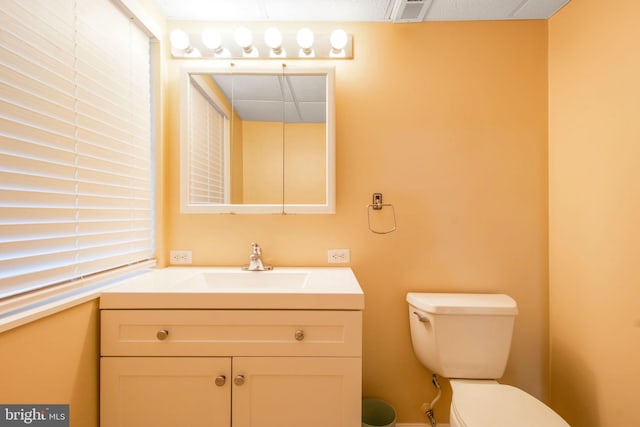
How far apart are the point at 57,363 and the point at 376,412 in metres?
1.38

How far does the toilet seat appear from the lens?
0.94 metres

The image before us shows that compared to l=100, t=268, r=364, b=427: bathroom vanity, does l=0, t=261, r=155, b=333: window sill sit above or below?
above

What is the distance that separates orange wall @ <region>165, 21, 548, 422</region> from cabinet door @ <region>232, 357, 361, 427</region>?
1.58ft

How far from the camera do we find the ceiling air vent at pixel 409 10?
1323mm

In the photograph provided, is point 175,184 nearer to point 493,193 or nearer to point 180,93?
point 180,93

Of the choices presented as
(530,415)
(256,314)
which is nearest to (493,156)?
(530,415)

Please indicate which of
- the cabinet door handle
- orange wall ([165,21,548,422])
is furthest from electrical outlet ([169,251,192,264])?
the cabinet door handle

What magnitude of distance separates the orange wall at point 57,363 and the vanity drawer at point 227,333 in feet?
0.20

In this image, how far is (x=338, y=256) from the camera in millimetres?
1489

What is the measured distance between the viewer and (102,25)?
3.57ft

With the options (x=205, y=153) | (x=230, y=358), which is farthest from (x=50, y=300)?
(x=205, y=153)

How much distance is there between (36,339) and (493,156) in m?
1.99

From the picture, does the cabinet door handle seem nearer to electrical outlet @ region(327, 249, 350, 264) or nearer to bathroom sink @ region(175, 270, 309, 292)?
bathroom sink @ region(175, 270, 309, 292)

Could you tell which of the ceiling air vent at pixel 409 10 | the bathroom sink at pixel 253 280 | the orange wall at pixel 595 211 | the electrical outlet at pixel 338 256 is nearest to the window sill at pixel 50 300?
the bathroom sink at pixel 253 280
